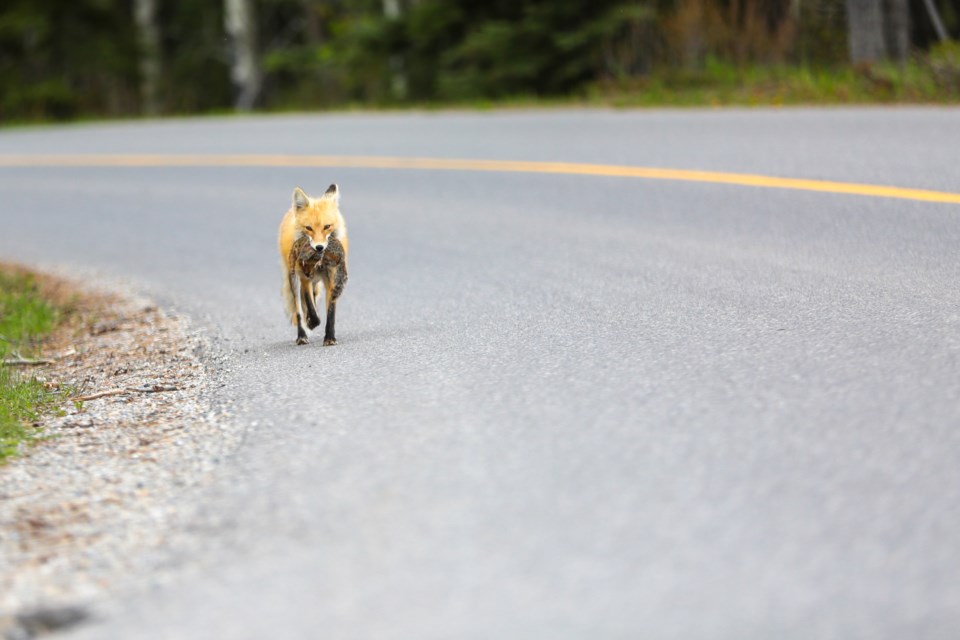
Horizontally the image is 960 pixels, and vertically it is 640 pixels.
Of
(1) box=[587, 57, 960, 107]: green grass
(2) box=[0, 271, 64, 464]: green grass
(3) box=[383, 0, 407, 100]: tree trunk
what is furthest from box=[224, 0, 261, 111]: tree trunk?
(2) box=[0, 271, 64, 464]: green grass

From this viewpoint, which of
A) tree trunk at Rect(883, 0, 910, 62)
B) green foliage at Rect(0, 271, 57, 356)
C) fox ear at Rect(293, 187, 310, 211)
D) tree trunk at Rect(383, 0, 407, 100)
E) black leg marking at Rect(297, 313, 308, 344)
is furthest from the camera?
tree trunk at Rect(383, 0, 407, 100)

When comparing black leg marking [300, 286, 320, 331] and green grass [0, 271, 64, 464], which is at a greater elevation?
black leg marking [300, 286, 320, 331]

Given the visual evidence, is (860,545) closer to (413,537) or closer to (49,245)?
(413,537)

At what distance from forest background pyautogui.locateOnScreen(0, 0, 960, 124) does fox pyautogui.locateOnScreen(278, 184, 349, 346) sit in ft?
30.8

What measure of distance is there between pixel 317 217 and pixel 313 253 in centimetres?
19

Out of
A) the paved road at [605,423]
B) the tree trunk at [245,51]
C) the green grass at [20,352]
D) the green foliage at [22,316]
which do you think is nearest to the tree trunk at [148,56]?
the tree trunk at [245,51]

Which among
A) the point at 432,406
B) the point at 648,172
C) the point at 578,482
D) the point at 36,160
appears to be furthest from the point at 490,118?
the point at 578,482

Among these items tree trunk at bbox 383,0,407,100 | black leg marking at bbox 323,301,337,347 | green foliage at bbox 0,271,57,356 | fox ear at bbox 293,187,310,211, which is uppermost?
tree trunk at bbox 383,0,407,100

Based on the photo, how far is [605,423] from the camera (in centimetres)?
517

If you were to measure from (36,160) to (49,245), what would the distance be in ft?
22.5

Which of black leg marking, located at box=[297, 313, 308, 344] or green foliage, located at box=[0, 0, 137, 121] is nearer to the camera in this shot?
black leg marking, located at box=[297, 313, 308, 344]

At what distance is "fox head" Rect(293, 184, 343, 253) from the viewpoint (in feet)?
22.3

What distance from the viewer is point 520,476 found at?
4676mm

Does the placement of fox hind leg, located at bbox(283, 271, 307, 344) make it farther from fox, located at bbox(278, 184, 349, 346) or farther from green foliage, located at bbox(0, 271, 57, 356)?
green foliage, located at bbox(0, 271, 57, 356)
